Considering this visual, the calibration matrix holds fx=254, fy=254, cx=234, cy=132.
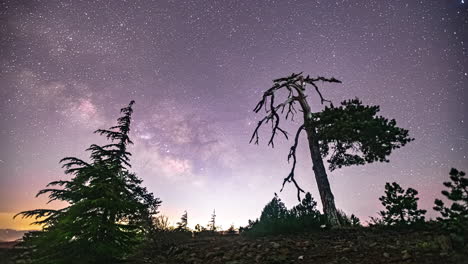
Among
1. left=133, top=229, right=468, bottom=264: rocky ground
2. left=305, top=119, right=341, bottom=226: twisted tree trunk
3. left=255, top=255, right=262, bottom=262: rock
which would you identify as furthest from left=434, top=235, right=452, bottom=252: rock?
left=305, top=119, right=341, bottom=226: twisted tree trunk

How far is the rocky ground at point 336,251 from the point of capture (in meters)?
5.61

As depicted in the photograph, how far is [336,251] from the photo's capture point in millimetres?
6859

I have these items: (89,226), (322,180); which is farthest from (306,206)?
(89,226)

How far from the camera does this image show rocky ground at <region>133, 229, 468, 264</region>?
5605 millimetres

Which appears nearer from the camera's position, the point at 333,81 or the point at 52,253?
the point at 52,253

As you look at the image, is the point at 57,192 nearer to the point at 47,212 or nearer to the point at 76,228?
the point at 47,212

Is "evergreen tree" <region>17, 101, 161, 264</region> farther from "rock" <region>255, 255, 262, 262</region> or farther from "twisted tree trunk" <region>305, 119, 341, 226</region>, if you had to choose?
"twisted tree trunk" <region>305, 119, 341, 226</region>

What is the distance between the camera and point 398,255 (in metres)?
5.74

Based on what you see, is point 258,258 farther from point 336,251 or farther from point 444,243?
point 444,243

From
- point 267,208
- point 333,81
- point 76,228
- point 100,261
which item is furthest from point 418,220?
point 76,228

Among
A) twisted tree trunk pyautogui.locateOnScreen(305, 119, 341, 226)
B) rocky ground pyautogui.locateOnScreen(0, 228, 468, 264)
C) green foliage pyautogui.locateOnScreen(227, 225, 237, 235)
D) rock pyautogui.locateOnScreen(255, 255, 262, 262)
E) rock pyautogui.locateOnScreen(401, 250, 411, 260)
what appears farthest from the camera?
green foliage pyautogui.locateOnScreen(227, 225, 237, 235)

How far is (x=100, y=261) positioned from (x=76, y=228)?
3.55 ft

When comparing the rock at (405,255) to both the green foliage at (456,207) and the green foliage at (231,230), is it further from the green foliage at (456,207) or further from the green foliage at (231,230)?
the green foliage at (231,230)

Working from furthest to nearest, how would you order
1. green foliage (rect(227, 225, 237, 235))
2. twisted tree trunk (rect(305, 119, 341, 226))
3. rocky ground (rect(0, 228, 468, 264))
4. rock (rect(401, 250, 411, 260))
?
1. green foliage (rect(227, 225, 237, 235))
2. twisted tree trunk (rect(305, 119, 341, 226))
3. rocky ground (rect(0, 228, 468, 264))
4. rock (rect(401, 250, 411, 260))
